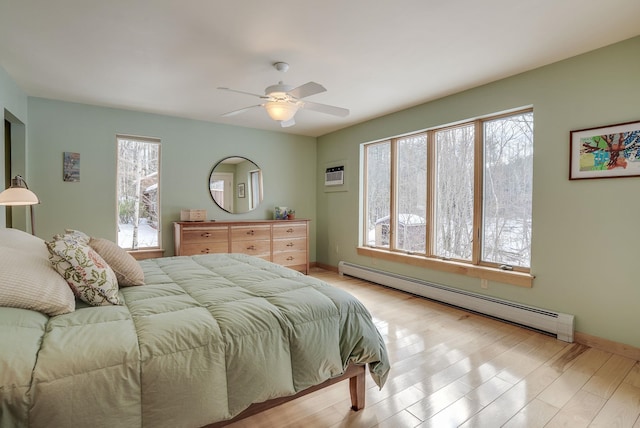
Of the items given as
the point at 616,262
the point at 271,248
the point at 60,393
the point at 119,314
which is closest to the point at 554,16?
the point at 616,262

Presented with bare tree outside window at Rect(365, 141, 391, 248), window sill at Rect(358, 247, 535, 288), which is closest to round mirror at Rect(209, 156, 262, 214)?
bare tree outside window at Rect(365, 141, 391, 248)

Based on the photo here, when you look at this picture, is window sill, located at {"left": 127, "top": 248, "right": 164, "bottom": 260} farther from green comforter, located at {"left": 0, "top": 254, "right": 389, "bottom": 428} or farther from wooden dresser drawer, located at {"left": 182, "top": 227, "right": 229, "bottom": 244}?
green comforter, located at {"left": 0, "top": 254, "right": 389, "bottom": 428}

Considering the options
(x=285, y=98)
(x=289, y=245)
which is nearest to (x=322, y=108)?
(x=285, y=98)

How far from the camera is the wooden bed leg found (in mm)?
1856

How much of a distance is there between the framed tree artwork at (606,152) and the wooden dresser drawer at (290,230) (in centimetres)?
353

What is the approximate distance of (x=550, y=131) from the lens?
9.52 feet

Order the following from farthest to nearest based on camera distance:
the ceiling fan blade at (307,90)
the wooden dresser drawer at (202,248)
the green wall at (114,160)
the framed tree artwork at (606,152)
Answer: the wooden dresser drawer at (202,248) < the green wall at (114,160) < the framed tree artwork at (606,152) < the ceiling fan blade at (307,90)

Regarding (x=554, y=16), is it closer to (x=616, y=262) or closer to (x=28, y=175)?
(x=616, y=262)

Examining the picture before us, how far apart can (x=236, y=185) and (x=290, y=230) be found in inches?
44.0

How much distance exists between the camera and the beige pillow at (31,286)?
50.3 inches

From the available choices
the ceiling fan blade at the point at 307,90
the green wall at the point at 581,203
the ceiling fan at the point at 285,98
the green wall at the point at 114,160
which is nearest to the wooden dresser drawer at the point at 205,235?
the green wall at the point at 114,160

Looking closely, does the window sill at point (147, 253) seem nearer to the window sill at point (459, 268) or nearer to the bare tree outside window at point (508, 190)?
the window sill at point (459, 268)

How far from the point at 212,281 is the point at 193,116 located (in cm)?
328

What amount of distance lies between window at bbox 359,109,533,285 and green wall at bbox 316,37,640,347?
18 cm
